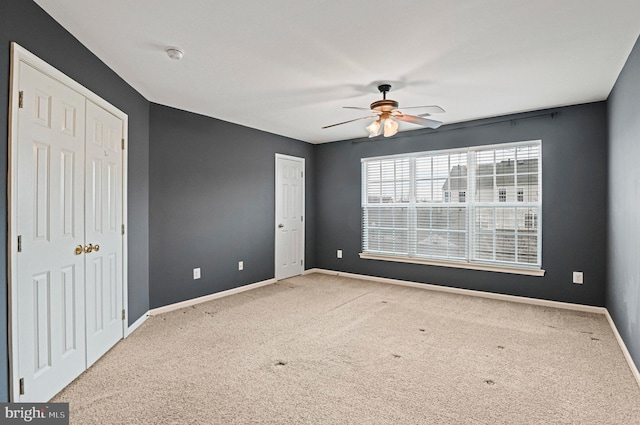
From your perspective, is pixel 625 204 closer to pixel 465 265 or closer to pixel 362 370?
pixel 465 265

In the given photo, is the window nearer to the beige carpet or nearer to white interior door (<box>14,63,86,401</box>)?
the beige carpet

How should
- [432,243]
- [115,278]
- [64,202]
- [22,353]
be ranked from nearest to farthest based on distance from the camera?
[22,353], [64,202], [115,278], [432,243]

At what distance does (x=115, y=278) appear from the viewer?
3168 mm

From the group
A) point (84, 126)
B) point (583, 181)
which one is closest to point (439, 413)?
point (84, 126)

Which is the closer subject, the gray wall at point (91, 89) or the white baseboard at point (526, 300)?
the gray wall at point (91, 89)

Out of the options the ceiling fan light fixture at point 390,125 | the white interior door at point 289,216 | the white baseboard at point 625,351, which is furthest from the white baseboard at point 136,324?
the white baseboard at point 625,351

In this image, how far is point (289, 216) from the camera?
603 cm

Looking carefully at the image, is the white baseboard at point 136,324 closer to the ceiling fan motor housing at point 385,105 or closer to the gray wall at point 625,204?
the ceiling fan motor housing at point 385,105

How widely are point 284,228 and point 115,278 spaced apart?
305cm

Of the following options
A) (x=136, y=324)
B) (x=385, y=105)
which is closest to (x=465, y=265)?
(x=385, y=105)

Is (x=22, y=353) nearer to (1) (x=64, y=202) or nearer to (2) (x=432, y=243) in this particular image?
(1) (x=64, y=202)

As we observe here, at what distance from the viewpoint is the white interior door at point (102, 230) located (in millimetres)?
2703

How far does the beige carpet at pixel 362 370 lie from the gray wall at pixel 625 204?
1.04ft

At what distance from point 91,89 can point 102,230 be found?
1.15 meters
